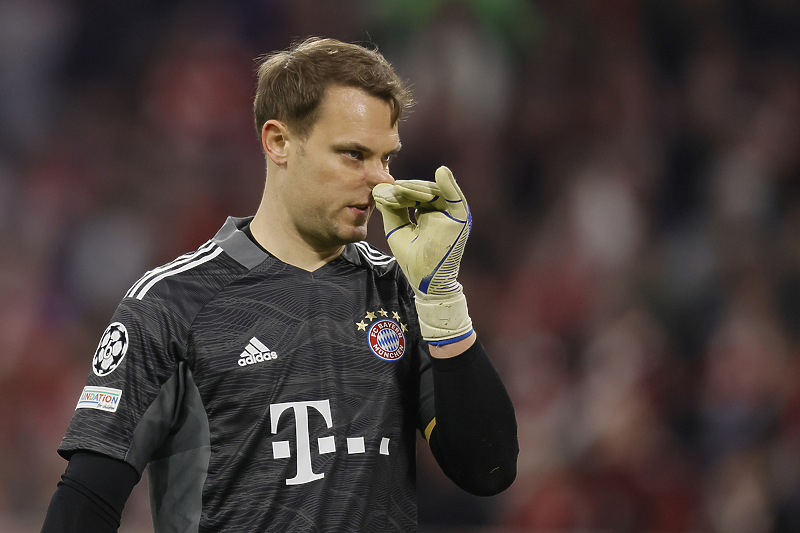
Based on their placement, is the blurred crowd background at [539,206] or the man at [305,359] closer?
the man at [305,359]

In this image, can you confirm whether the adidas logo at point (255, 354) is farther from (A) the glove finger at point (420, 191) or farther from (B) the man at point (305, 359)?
(A) the glove finger at point (420, 191)

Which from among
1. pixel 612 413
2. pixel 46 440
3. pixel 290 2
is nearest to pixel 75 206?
pixel 46 440

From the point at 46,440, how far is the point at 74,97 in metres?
2.82

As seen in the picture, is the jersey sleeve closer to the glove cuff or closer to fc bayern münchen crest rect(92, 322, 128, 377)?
fc bayern münchen crest rect(92, 322, 128, 377)

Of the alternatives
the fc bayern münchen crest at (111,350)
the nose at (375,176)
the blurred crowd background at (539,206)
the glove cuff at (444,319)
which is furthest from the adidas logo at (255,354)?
the blurred crowd background at (539,206)

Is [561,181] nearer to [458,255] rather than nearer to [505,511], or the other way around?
[505,511]

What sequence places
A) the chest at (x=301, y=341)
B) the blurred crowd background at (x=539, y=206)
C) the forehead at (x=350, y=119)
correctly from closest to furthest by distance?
the chest at (x=301, y=341)
the forehead at (x=350, y=119)
the blurred crowd background at (x=539, y=206)

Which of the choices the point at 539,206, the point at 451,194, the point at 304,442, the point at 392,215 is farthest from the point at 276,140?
the point at 539,206

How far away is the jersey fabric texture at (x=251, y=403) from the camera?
1.98 metres

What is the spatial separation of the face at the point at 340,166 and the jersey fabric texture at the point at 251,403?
15 centimetres

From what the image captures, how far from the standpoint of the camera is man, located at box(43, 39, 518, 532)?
198 cm

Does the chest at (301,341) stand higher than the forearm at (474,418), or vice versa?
the chest at (301,341)

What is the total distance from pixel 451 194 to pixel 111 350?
85 centimetres

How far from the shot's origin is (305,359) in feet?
6.92
